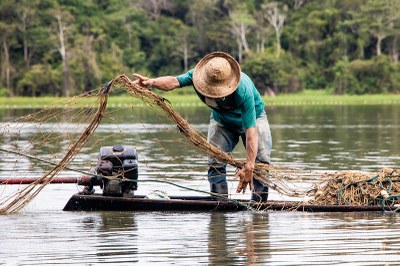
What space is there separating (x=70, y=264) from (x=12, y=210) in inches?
117

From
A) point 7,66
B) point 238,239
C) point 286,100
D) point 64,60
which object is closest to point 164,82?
point 238,239

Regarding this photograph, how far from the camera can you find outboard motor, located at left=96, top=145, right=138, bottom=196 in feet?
34.3

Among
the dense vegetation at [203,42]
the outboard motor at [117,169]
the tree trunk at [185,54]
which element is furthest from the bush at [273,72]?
the outboard motor at [117,169]

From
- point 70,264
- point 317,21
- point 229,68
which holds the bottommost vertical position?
point 70,264

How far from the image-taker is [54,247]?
8.70m

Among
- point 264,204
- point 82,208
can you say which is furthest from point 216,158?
point 82,208

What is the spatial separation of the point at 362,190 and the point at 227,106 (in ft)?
4.96

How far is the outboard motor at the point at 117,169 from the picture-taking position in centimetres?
1045

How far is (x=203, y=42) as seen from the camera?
68.0m

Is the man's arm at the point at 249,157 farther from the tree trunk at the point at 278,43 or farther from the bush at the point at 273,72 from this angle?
the tree trunk at the point at 278,43

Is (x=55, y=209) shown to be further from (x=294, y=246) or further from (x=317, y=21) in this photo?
(x=317, y=21)

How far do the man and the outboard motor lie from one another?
0.74 metres

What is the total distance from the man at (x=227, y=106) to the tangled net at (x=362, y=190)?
2.08 feet

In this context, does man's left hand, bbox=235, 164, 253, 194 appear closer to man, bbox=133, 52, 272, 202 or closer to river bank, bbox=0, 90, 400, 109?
man, bbox=133, 52, 272, 202
